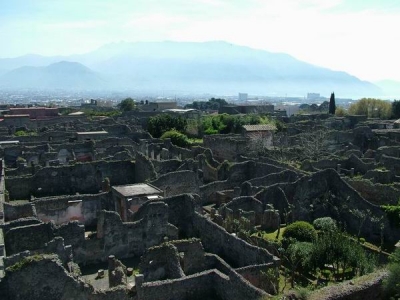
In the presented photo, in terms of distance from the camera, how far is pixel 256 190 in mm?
32938

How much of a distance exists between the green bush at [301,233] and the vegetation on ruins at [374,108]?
3209 inches

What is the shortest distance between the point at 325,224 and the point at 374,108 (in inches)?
3290

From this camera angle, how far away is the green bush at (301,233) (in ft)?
84.9

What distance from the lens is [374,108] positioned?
10325 cm

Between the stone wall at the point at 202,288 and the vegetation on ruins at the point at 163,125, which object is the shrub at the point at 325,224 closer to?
the stone wall at the point at 202,288

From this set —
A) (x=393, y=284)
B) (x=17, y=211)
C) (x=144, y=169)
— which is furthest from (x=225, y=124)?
(x=393, y=284)

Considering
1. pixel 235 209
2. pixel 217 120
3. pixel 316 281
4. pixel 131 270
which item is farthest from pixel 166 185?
pixel 217 120

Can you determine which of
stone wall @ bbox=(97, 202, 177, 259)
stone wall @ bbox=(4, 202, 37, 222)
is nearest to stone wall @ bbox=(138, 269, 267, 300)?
stone wall @ bbox=(97, 202, 177, 259)

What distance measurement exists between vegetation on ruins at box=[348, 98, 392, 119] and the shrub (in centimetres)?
7877

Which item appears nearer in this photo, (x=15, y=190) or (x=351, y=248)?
(x=351, y=248)

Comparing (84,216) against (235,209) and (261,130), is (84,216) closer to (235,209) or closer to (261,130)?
(235,209)

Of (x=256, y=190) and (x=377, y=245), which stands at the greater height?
(x=256, y=190)

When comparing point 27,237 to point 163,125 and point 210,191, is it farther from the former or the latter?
point 163,125

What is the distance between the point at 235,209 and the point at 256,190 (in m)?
3.88
